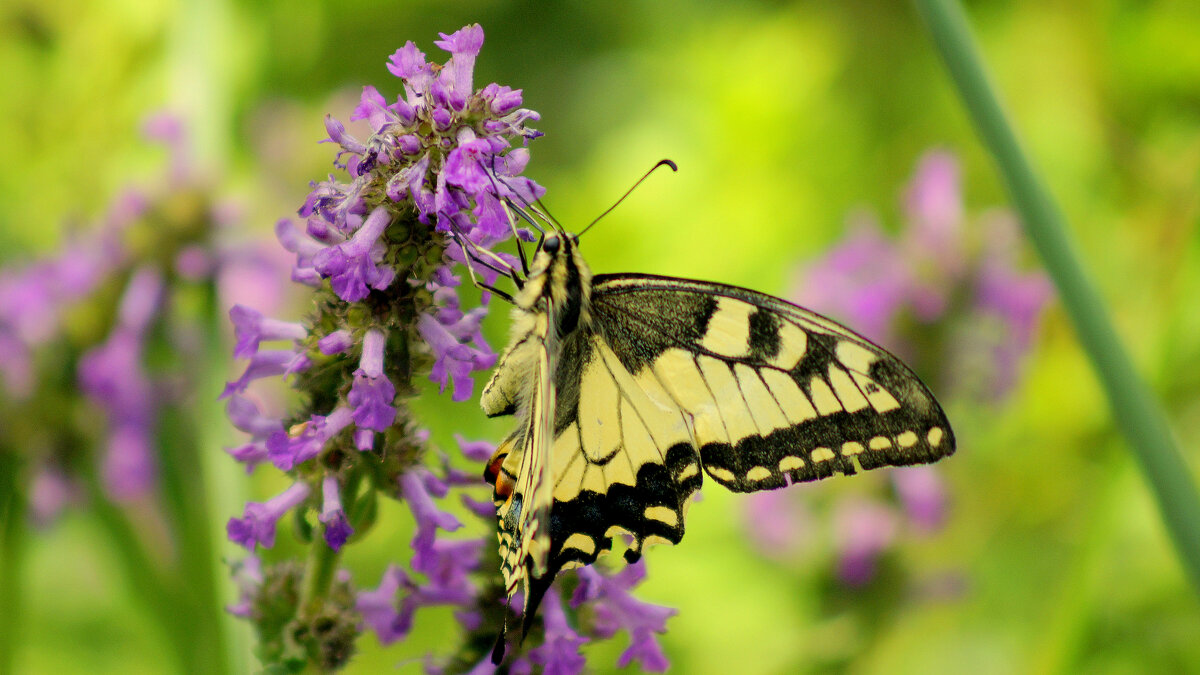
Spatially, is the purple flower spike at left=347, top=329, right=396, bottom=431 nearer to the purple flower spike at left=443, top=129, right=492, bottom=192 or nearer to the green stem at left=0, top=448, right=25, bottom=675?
the purple flower spike at left=443, top=129, right=492, bottom=192

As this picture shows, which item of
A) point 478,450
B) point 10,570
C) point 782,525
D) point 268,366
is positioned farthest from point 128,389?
point 782,525

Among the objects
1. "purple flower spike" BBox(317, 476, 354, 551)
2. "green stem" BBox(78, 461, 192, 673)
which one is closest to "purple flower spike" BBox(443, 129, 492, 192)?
"purple flower spike" BBox(317, 476, 354, 551)

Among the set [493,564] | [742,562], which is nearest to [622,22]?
[742,562]

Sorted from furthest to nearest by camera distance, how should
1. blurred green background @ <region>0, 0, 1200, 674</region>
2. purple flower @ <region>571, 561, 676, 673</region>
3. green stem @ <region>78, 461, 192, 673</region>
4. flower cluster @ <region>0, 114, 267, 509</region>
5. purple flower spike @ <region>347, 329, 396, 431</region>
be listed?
blurred green background @ <region>0, 0, 1200, 674</region>
flower cluster @ <region>0, 114, 267, 509</region>
green stem @ <region>78, 461, 192, 673</region>
purple flower @ <region>571, 561, 676, 673</region>
purple flower spike @ <region>347, 329, 396, 431</region>

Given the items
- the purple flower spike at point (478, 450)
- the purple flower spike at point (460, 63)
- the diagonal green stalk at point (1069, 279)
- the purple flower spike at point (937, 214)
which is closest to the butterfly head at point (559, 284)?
the purple flower spike at point (478, 450)

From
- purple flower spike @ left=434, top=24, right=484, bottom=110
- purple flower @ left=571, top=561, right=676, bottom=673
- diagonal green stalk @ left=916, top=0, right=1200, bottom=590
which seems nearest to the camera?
diagonal green stalk @ left=916, top=0, right=1200, bottom=590

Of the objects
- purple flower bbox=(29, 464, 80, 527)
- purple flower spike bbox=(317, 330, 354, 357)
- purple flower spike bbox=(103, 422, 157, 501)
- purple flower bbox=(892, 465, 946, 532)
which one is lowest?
purple flower spike bbox=(317, 330, 354, 357)

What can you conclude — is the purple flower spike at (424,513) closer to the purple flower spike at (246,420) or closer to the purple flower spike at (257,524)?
the purple flower spike at (257,524)

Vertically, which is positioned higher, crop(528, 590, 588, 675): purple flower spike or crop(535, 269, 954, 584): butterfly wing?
crop(535, 269, 954, 584): butterfly wing

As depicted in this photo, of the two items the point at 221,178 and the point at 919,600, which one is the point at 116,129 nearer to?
the point at 221,178
